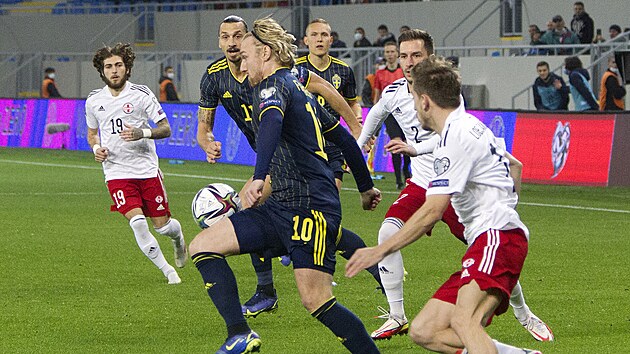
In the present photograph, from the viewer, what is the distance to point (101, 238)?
568 inches

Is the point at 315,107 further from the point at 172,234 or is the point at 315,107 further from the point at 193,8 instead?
the point at 193,8

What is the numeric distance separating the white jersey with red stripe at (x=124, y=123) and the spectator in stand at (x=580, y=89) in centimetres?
1275

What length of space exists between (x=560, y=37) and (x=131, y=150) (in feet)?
56.7

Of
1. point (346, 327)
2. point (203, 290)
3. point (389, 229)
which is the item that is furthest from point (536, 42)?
point (346, 327)

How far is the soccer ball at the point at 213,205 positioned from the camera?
816 centimetres

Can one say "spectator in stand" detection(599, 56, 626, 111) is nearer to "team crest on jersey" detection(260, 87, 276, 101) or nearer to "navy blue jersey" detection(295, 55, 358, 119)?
"navy blue jersey" detection(295, 55, 358, 119)

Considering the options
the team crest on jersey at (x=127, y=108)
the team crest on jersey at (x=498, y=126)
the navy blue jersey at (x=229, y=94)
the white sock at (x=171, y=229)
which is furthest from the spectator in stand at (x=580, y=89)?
the navy blue jersey at (x=229, y=94)

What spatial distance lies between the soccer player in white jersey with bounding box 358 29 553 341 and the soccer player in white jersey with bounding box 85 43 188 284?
2.52 metres

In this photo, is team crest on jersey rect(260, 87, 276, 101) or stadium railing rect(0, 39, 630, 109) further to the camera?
stadium railing rect(0, 39, 630, 109)

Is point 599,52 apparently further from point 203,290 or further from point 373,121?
point 373,121

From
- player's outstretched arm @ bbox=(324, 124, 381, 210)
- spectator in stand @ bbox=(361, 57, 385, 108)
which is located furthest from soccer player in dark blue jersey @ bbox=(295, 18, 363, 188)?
spectator in stand @ bbox=(361, 57, 385, 108)

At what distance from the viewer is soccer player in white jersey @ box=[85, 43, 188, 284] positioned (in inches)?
447

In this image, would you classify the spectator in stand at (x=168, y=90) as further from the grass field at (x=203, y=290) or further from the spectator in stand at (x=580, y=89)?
the grass field at (x=203, y=290)

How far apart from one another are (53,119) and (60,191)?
11.0 metres
